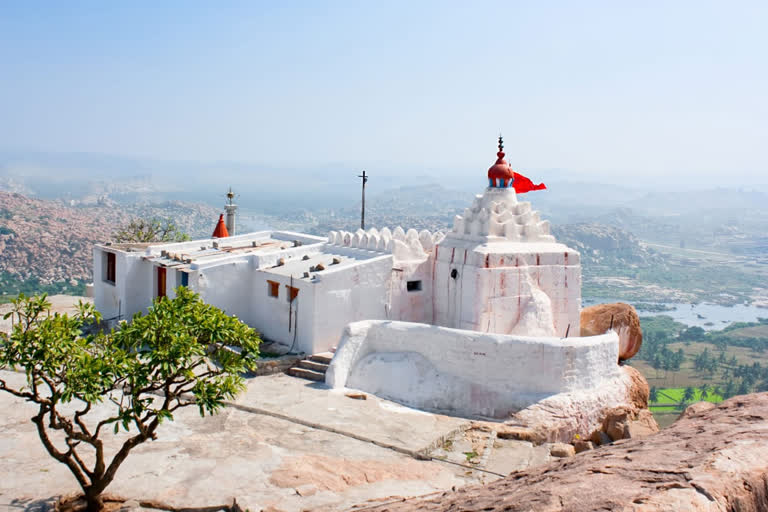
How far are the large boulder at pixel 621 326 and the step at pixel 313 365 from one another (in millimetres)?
9346

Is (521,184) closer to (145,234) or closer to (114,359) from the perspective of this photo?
(114,359)

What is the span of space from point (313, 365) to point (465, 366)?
4.19 m

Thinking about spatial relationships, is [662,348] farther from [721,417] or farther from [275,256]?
[721,417]

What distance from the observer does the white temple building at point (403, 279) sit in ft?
64.7

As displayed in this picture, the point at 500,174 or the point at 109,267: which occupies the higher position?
the point at 500,174

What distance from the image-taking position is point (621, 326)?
2308cm

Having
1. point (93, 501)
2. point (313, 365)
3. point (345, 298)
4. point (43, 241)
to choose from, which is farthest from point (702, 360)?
point (93, 501)

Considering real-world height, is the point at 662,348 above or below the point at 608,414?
below

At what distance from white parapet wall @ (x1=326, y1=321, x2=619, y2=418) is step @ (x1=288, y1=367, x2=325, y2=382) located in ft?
1.71

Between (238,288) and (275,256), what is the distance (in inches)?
62.3

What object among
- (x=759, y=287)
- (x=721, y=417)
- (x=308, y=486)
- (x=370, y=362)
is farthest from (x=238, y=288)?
(x=759, y=287)

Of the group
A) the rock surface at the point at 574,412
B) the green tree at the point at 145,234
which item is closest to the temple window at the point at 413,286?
the rock surface at the point at 574,412

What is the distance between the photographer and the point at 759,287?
130 m

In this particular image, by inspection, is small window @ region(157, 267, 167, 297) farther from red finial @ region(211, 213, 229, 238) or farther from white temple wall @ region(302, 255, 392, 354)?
red finial @ region(211, 213, 229, 238)
